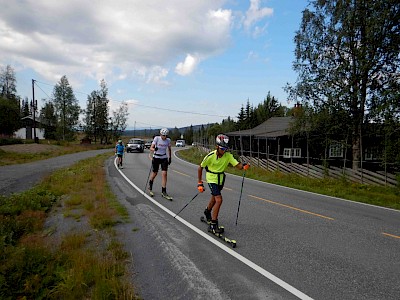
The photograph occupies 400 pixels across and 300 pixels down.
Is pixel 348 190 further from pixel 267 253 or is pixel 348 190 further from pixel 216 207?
pixel 267 253

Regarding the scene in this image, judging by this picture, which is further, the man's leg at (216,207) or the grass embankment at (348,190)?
the grass embankment at (348,190)

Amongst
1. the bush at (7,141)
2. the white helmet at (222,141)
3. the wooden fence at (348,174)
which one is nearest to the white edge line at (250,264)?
the white helmet at (222,141)

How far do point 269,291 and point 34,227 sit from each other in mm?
5329

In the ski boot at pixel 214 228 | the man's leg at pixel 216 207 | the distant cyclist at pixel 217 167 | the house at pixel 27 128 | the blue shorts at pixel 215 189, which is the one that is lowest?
the ski boot at pixel 214 228

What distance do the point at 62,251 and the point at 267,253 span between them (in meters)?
3.43

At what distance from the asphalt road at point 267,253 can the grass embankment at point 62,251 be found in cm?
40

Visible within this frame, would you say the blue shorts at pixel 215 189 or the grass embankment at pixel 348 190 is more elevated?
the blue shorts at pixel 215 189

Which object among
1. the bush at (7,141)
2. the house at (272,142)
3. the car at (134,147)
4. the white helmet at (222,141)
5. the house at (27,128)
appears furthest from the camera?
the house at (27,128)

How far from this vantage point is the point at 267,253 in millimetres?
5211

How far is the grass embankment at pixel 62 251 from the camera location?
3.90 meters

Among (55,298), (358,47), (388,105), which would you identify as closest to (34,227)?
(55,298)

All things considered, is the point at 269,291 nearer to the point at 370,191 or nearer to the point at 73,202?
the point at 73,202

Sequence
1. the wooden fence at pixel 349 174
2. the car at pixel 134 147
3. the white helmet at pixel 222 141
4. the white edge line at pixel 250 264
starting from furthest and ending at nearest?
the car at pixel 134 147 < the wooden fence at pixel 349 174 < the white helmet at pixel 222 141 < the white edge line at pixel 250 264

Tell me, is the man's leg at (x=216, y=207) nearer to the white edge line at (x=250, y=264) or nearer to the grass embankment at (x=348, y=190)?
the white edge line at (x=250, y=264)
